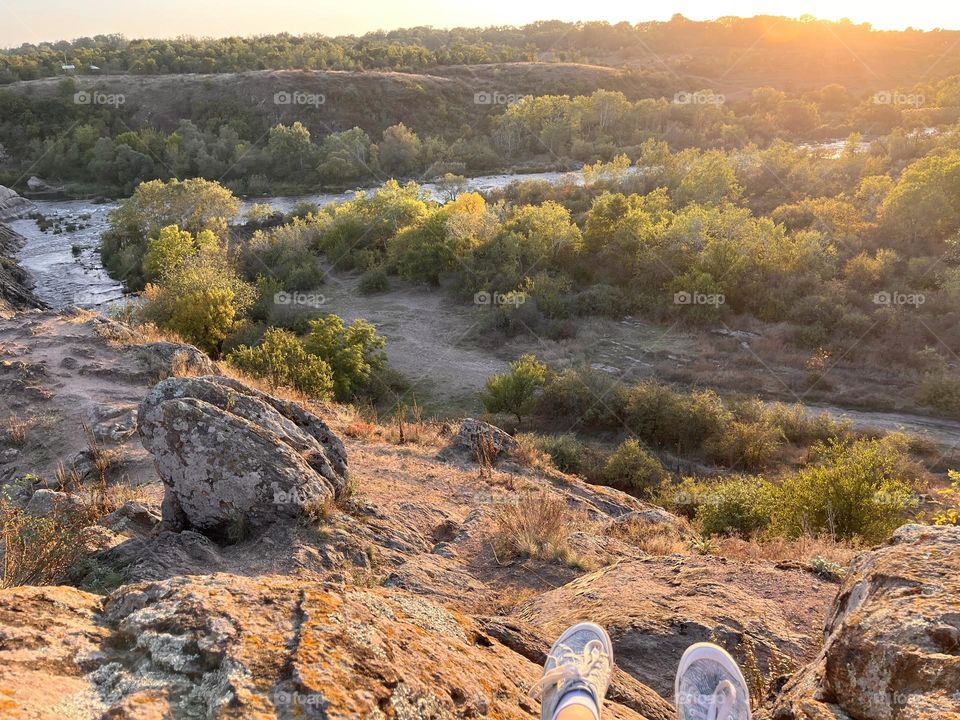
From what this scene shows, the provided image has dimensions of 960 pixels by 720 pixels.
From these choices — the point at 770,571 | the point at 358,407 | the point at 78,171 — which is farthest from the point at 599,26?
the point at 770,571

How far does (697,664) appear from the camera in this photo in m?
3.00

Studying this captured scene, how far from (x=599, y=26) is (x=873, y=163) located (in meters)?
98.2

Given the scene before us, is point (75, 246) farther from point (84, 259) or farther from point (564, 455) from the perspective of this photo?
point (564, 455)

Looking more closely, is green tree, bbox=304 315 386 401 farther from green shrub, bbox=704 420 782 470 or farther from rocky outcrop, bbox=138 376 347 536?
rocky outcrop, bbox=138 376 347 536

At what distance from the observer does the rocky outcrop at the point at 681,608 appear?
4.27 meters

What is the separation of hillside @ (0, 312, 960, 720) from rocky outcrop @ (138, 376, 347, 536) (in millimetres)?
19

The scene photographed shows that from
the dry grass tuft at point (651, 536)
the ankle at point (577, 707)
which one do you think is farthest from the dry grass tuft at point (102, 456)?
the ankle at point (577, 707)

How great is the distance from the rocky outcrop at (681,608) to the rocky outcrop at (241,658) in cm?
128

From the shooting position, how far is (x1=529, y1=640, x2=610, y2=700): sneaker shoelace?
2.76m

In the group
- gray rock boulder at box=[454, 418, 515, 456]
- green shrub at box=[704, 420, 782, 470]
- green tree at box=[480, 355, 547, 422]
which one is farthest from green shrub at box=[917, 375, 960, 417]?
gray rock boulder at box=[454, 418, 515, 456]

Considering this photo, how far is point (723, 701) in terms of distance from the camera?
9.05 ft

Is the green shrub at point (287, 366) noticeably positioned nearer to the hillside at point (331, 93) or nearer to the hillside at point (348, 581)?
A: the hillside at point (348, 581)

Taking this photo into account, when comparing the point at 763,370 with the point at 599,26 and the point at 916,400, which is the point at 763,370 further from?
the point at 599,26

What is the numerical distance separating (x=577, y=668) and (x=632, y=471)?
32.5ft
